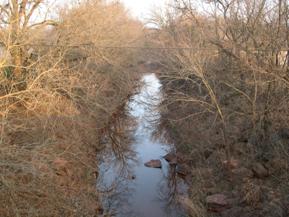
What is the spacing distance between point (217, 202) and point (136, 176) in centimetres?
388

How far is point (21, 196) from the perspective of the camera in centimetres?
797

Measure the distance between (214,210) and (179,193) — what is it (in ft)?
6.49

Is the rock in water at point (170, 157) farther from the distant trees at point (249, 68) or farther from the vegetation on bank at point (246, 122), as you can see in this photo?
the distant trees at point (249, 68)

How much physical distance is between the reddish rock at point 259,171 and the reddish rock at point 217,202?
3.64 feet

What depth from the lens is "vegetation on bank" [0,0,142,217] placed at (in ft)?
25.9

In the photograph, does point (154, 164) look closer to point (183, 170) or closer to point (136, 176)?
point (136, 176)

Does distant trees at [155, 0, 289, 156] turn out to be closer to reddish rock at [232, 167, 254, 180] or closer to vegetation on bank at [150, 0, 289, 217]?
vegetation on bank at [150, 0, 289, 217]

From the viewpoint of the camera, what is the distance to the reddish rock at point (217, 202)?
978cm

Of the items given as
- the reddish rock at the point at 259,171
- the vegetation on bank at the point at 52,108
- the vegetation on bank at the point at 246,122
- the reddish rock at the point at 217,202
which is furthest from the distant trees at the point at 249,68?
the vegetation on bank at the point at 52,108

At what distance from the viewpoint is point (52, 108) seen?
12320 millimetres

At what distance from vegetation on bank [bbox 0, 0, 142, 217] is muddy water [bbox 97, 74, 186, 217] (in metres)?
0.59

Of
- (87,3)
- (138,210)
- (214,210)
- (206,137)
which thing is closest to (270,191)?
(214,210)

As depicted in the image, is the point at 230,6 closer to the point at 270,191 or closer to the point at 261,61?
the point at 261,61

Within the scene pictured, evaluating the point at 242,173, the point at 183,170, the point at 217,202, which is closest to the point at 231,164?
the point at 242,173
